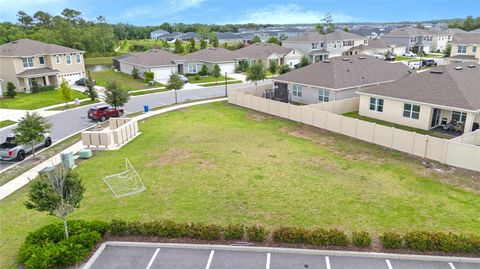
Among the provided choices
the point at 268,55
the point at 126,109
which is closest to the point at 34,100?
the point at 126,109

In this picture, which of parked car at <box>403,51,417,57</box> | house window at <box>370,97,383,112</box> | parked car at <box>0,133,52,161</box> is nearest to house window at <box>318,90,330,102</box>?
house window at <box>370,97,383,112</box>

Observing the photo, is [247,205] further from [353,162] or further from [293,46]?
[293,46]

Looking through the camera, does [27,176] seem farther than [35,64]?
No

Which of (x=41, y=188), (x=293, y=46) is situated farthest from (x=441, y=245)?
(x=293, y=46)

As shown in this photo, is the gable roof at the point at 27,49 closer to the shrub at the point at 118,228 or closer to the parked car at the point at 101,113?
the parked car at the point at 101,113

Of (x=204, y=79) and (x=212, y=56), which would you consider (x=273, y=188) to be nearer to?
(x=204, y=79)
